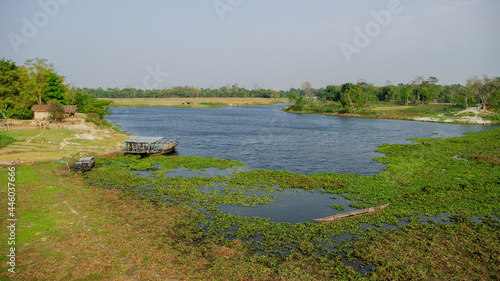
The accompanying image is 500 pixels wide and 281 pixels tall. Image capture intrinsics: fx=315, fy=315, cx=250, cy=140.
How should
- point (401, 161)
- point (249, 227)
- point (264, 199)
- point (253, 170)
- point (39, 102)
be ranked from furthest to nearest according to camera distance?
point (39, 102) < point (401, 161) < point (253, 170) < point (264, 199) < point (249, 227)

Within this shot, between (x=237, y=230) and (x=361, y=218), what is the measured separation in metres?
8.32

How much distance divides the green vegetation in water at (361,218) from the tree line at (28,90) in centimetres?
3044

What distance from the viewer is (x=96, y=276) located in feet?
45.8

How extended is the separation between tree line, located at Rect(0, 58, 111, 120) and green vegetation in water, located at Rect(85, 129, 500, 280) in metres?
30.4

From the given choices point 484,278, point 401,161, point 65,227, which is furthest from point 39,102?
point 484,278

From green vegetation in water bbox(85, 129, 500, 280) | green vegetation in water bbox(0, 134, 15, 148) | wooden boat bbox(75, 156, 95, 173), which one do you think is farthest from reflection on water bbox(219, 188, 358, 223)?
green vegetation in water bbox(0, 134, 15, 148)

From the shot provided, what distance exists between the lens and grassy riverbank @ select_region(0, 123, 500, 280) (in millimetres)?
14781

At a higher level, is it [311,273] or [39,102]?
[39,102]

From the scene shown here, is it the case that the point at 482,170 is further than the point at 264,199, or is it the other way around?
the point at 482,170

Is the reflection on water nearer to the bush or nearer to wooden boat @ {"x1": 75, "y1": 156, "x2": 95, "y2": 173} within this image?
wooden boat @ {"x1": 75, "y1": 156, "x2": 95, "y2": 173}

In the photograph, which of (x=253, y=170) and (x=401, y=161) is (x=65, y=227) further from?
(x=401, y=161)

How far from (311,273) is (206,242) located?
6.05 metres

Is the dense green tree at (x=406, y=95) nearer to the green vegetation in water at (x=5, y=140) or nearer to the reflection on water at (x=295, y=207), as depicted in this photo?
the reflection on water at (x=295, y=207)

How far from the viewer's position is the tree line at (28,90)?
5412 centimetres
